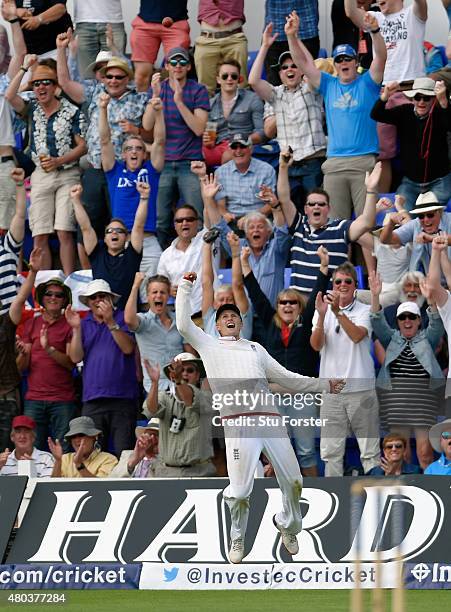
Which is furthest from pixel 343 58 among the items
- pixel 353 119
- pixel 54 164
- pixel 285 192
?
pixel 54 164

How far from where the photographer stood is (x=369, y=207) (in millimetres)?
15367

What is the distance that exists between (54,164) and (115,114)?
964 mm

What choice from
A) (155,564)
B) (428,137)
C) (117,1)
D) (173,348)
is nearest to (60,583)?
(155,564)

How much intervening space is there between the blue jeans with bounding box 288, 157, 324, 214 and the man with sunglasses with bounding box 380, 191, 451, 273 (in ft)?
6.12

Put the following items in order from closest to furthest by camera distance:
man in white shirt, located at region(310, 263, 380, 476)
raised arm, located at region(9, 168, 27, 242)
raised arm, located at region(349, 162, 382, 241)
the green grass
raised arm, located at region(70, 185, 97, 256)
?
1. the green grass
2. man in white shirt, located at region(310, 263, 380, 476)
3. raised arm, located at region(349, 162, 382, 241)
4. raised arm, located at region(70, 185, 97, 256)
5. raised arm, located at region(9, 168, 27, 242)

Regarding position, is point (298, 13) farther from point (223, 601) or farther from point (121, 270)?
point (223, 601)

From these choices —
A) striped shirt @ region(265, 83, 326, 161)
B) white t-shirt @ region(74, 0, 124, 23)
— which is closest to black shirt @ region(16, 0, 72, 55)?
white t-shirt @ region(74, 0, 124, 23)

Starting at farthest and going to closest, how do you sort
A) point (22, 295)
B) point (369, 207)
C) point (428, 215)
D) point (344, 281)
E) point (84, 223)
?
1. point (84, 223)
2. point (22, 295)
3. point (369, 207)
4. point (428, 215)
5. point (344, 281)

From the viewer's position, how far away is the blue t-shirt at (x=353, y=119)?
16562 millimetres

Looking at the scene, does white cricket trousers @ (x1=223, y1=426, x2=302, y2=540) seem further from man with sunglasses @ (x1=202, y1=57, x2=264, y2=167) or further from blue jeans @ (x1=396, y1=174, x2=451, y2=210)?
man with sunglasses @ (x1=202, y1=57, x2=264, y2=167)

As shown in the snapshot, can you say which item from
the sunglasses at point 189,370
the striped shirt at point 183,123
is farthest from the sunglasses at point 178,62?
the sunglasses at point 189,370

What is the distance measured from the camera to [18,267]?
1730cm

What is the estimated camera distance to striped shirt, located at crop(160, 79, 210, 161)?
17.2m

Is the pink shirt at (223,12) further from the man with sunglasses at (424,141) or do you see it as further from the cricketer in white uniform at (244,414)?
the cricketer in white uniform at (244,414)
